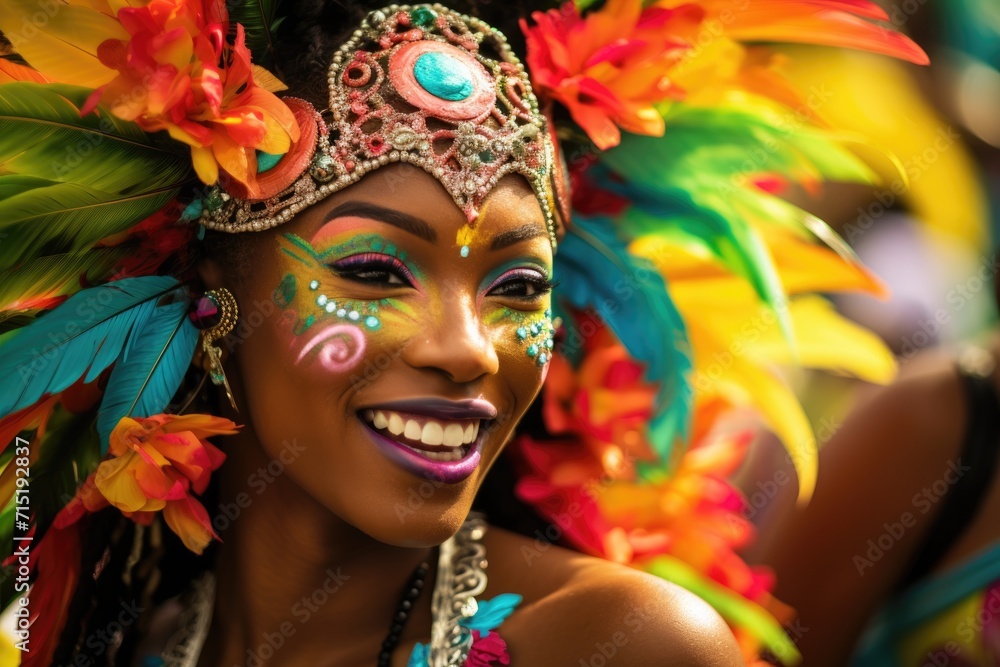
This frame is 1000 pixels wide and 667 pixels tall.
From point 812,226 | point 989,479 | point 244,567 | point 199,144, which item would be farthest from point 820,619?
point 199,144

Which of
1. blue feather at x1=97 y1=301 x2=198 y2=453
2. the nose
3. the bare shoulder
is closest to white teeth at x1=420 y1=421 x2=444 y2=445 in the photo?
the nose

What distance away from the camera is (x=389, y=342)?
2.27 m

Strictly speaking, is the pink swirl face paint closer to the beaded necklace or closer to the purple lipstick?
the purple lipstick

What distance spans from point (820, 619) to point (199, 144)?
2172 millimetres

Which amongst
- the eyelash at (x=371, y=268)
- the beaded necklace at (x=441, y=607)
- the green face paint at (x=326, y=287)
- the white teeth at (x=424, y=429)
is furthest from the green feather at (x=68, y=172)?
the beaded necklace at (x=441, y=607)

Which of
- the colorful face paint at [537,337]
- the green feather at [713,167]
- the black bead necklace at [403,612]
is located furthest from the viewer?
the green feather at [713,167]

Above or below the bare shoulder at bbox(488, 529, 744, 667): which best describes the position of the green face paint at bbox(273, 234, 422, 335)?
above

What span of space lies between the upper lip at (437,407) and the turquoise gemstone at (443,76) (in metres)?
0.61

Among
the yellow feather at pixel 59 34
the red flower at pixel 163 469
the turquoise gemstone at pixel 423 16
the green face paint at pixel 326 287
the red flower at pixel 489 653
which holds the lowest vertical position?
the red flower at pixel 489 653

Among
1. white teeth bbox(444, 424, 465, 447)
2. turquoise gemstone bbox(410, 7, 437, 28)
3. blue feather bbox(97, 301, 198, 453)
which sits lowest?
blue feather bbox(97, 301, 198, 453)

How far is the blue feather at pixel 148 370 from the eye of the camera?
245 cm

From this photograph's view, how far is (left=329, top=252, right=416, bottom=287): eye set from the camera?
7.50 ft

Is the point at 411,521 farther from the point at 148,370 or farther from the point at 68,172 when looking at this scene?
the point at 68,172

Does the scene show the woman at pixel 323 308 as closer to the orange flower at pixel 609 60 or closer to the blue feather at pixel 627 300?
the orange flower at pixel 609 60
